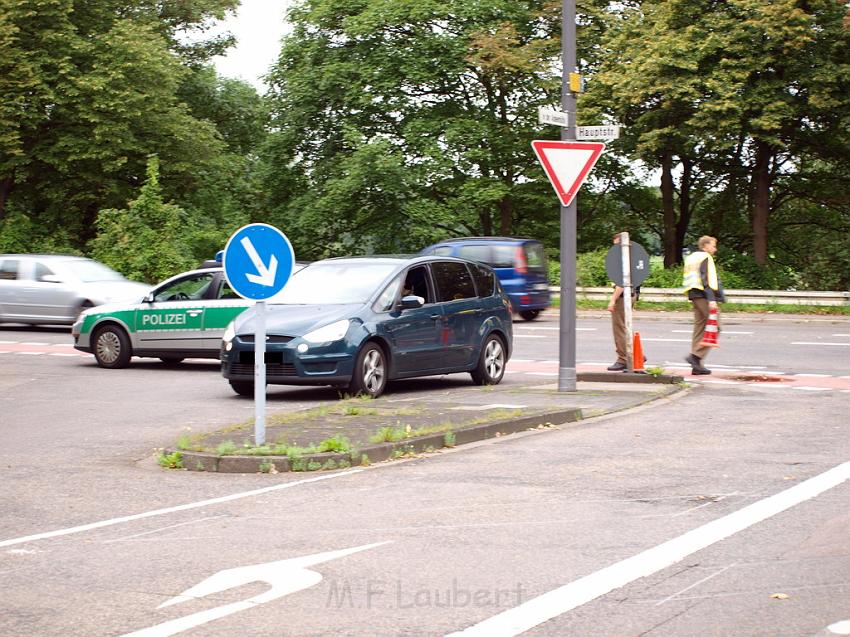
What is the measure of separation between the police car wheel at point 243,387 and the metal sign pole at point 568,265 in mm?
3703

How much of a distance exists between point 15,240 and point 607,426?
3941 cm

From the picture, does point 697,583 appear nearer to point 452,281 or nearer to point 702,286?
point 452,281

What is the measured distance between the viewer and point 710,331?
1794 centimetres

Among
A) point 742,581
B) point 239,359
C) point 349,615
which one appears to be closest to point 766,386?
point 239,359

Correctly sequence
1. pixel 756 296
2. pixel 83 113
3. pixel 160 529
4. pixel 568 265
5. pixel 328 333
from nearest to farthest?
pixel 160 529, pixel 328 333, pixel 568 265, pixel 756 296, pixel 83 113

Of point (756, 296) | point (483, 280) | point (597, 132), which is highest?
point (597, 132)

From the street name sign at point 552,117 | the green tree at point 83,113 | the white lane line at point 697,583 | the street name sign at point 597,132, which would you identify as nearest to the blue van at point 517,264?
the street name sign at point 597,132

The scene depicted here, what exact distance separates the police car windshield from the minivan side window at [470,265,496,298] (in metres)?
1.48

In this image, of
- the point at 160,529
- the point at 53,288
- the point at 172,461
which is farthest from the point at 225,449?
the point at 53,288

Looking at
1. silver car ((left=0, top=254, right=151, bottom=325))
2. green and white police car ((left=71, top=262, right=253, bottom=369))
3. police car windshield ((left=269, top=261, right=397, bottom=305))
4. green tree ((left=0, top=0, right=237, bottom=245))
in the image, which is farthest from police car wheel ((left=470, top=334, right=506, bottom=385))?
green tree ((left=0, top=0, right=237, bottom=245))

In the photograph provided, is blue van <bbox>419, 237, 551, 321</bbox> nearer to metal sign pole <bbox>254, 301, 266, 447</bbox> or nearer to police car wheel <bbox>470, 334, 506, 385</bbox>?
police car wheel <bbox>470, 334, 506, 385</bbox>

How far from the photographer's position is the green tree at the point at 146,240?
128ft

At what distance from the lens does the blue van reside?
3109 cm

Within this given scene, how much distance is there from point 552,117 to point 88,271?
51.0 ft
